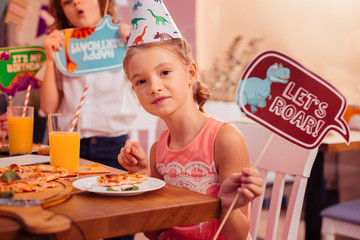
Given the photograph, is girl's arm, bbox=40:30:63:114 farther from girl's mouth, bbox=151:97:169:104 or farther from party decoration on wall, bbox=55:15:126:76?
girl's mouth, bbox=151:97:169:104

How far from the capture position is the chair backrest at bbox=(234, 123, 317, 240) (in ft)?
4.29

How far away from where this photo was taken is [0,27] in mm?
2930

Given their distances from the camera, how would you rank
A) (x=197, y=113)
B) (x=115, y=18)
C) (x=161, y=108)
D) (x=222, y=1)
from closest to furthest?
(x=161, y=108)
(x=197, y=113)
(x=115, y=18)
(x=222, y=1)

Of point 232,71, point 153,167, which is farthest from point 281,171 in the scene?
point 232,71

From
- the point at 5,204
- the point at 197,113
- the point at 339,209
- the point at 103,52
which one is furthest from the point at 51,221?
the point at 339,209

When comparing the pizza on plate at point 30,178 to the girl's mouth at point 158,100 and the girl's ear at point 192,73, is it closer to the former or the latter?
the girl's mouth at point 158,100

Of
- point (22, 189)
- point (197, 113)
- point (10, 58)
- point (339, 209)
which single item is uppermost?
point (10, 58)

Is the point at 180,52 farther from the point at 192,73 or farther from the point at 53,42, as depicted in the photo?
the point at 53,42

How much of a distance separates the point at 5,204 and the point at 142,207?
0.24 metres

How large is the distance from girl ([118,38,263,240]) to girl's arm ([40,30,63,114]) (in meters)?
0.61

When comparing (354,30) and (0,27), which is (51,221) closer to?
(0,27)

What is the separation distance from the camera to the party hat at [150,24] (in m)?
1.21

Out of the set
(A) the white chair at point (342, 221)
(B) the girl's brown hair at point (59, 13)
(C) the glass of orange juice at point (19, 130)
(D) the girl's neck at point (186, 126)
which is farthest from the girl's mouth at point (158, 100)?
(A) the white chair at point (342, 221)

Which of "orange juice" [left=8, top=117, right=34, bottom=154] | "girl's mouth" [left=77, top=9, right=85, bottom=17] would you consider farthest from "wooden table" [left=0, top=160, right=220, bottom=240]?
"girl's mouth" [left=77, top=9, right=85, bottom=17]
